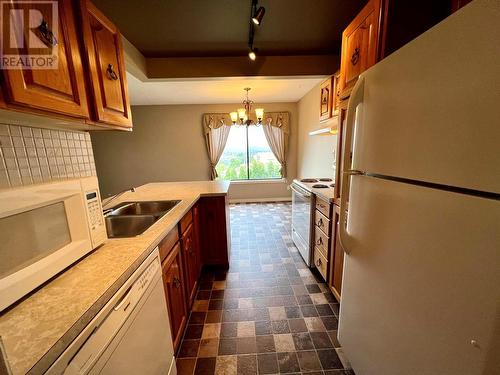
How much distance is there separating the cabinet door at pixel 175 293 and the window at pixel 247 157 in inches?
150

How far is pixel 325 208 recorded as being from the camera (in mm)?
1875

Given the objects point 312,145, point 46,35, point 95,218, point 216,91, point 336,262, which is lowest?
point 336,262

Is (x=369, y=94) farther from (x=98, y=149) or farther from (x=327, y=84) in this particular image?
(x=98, y=149)

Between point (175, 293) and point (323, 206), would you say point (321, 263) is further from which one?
point (175, 293)

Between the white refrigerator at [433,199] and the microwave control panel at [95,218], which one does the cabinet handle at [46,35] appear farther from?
the white refrigerator at [433,199]

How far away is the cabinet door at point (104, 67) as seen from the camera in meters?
1.01

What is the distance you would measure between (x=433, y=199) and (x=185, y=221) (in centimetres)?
158

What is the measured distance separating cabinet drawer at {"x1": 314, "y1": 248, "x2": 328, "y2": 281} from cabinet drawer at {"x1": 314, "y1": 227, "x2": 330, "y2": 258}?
6 centimetres

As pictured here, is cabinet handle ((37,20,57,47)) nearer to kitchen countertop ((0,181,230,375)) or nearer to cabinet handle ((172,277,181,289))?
kitchen countertop ((0,181,230,375))

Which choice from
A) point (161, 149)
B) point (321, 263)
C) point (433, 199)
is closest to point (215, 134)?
point (161, 149)

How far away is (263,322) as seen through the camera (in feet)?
5.43

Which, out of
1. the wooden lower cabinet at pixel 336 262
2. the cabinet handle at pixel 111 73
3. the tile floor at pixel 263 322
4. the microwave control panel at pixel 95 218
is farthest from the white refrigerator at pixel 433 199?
the cabinet handle at pixel 111 73

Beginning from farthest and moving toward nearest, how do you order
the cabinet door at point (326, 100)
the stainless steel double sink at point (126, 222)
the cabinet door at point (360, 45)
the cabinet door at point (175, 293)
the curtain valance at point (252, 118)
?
the curtain valance at point (252, 118)
the cabinet door at point (326, 100)
the stainless steel double sink at point (126, 222)
the cabinet door at point (175, 293)
the cabinet door at point (360, 45)

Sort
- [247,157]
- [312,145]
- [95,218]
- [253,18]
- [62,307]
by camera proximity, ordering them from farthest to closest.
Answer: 1. [247,157]
2. [312,145]
3. [253,18]
4. [95,218]
5. [62,307]
